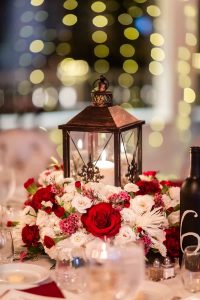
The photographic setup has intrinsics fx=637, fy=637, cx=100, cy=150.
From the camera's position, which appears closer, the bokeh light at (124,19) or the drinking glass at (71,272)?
the drinking glass at (71,272)

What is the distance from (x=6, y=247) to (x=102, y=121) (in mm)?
436

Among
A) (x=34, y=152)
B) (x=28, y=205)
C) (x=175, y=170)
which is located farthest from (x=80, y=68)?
(x=28, y=205)

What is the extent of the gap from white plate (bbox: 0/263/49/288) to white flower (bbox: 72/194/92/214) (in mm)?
179

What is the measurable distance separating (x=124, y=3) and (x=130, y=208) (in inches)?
161

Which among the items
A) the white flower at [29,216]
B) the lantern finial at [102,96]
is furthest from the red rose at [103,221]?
the lantern finial at [102,96]

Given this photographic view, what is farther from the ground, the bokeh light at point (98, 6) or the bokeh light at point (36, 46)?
the bokeh light at point (98, 6)

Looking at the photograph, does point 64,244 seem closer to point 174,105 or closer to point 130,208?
point 130,208

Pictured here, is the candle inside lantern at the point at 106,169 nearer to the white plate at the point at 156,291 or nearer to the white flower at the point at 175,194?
the white flower at the point at 175,194

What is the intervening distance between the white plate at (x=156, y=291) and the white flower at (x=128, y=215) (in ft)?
0.67

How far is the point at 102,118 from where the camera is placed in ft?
5.87

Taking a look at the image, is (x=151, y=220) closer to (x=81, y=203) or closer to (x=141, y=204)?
(x=141, y=204)

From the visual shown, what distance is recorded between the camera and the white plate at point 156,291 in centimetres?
143

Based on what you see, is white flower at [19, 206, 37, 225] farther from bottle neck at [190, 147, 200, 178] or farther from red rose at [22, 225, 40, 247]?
bottle neck at [190, 147, 200, 178]

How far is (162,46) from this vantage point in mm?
5422
